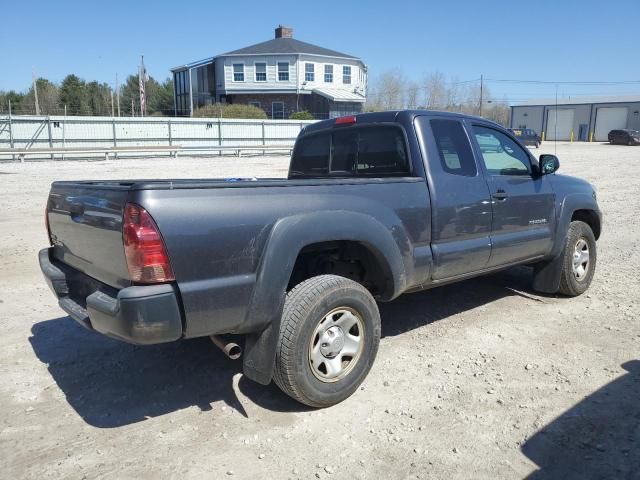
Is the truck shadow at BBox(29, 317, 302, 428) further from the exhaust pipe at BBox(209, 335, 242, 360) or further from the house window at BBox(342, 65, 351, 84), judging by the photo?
the house window at BBox(342, 65, 351, 84)

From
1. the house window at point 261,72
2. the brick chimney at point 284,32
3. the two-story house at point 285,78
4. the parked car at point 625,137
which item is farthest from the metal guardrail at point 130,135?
the parked car at point 625,137

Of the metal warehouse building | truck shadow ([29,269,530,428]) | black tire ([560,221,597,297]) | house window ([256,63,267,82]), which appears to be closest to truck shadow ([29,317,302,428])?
truck shadow ([29,269,530,428])

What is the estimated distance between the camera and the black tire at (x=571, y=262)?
18.2ft

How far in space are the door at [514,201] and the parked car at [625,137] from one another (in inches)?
1965

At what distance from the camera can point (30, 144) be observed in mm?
27578

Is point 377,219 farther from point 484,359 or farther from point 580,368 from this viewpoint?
point 580,368

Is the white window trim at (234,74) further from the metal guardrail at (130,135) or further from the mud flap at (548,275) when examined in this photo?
the mud flap at (548,275)

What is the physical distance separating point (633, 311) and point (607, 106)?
6750cm

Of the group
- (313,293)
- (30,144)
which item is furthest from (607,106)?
(313,293)

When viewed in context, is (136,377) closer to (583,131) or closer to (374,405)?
(374,405)

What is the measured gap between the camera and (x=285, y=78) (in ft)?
145

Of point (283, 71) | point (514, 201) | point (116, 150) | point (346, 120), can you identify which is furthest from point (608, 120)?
point (346, 120)

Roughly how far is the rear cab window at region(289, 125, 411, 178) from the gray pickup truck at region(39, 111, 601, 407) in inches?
0.5

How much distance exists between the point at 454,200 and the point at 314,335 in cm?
168
